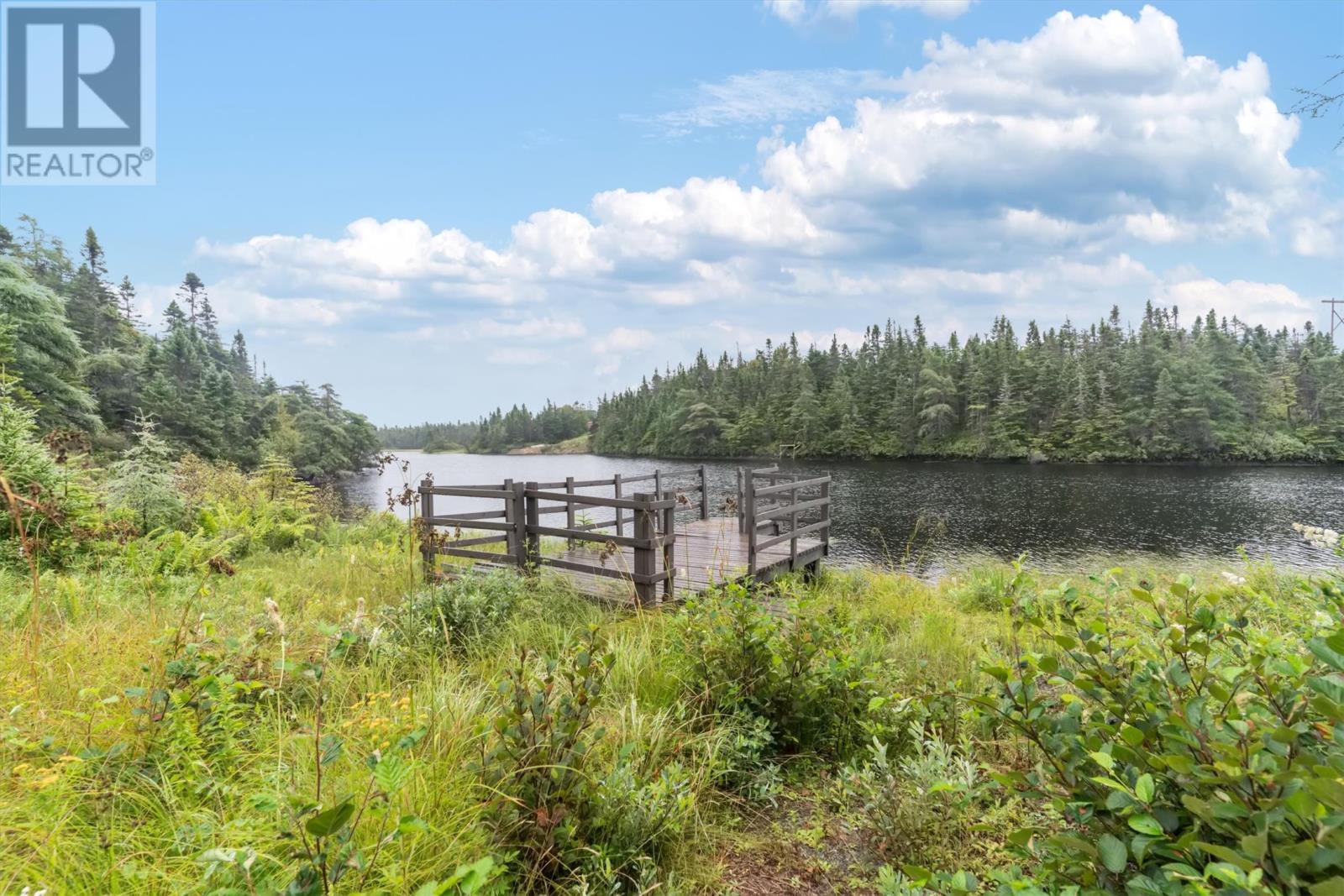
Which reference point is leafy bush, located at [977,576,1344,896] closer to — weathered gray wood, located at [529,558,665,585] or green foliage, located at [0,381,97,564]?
weathered gray wood, located at [529,558,665,585]

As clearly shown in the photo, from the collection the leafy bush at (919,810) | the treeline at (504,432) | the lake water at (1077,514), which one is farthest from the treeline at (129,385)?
the treeline at (504,432)

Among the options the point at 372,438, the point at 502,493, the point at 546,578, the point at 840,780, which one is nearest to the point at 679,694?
the point at 840,780

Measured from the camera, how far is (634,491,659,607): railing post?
664 cm

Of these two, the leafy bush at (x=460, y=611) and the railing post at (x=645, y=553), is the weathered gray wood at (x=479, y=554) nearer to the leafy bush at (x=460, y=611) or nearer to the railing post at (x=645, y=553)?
the leafy bush at (x=460, y=611)

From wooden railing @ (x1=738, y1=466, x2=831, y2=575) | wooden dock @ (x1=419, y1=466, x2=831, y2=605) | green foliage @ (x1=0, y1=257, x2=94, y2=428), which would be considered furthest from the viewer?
green foliage @ (x1=0, y1=257, x2=94, y2=428)

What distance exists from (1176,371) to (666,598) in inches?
2582

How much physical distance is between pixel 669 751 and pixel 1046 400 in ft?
218

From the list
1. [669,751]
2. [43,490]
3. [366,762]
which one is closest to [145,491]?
[43,490]

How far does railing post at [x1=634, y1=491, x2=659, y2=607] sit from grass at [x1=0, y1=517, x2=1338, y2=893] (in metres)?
1.46

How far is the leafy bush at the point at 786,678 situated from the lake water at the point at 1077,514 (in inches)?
232

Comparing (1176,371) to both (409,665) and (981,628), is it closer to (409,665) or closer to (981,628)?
(981,628)

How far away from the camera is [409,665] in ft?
14.4

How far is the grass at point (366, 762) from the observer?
200 cm

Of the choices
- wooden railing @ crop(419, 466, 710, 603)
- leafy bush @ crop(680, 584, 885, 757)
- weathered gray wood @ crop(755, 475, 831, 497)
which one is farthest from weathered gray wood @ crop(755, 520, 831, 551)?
leafy bush @ crop(680, 584, 885, 757)
